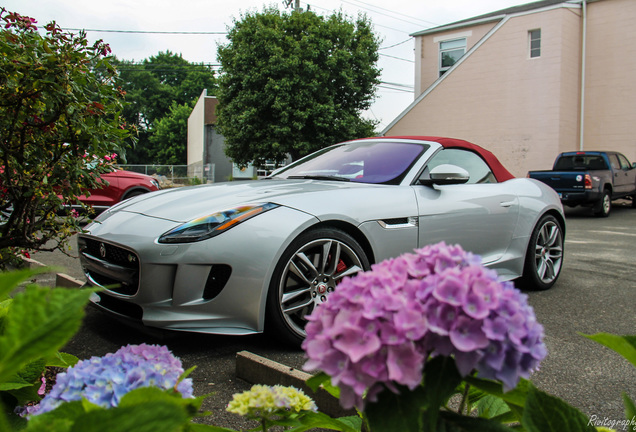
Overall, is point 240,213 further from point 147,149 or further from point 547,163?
point 147,149

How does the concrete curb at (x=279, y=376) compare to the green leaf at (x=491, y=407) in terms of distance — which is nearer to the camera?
the green leaf at (x=491, y=407)

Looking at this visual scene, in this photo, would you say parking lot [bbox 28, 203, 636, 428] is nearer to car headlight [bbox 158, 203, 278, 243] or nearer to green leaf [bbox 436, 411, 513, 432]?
car headlight [bbox 158, 203, 278, 243]

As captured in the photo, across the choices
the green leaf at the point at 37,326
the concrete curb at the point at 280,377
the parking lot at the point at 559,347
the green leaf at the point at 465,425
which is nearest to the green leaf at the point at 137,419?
the green leaf at the point at 37,326

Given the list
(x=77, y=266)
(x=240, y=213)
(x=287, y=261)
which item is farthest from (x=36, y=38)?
(x=77, y=266)

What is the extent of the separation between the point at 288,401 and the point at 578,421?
51 cm

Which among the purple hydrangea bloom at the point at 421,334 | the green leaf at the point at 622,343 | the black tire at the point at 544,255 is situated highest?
the purple hydrangea bloom at the point at 421,334

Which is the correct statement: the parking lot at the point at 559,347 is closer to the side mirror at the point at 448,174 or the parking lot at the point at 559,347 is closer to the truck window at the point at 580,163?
the side mirror at the point at 448,174

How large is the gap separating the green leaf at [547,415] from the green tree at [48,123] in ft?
8.64

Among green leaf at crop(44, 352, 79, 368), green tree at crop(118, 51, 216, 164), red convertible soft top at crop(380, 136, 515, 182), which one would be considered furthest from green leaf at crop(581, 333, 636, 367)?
green tree at crop(118, 51, 216, 164)

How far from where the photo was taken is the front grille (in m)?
2.97

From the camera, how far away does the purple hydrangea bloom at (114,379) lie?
2.71ft

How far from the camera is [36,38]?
9.12ft

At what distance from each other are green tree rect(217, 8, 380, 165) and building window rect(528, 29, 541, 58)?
26.5 ft

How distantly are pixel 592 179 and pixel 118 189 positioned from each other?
37.7 ft
